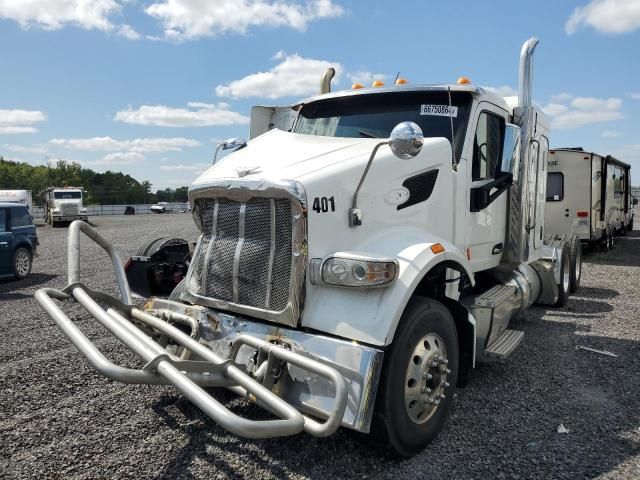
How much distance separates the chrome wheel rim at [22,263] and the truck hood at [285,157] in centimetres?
977

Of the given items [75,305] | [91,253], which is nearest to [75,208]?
[91,253]

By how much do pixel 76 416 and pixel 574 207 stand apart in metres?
13.4

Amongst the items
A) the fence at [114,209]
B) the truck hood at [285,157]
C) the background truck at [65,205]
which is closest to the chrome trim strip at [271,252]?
the truck hood at [285,157]

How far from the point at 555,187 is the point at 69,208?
30605 mm

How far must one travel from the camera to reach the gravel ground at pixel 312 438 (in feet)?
10.9

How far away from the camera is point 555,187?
14195 mm

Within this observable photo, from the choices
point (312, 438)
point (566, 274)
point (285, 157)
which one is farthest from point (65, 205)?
point (312, 438)

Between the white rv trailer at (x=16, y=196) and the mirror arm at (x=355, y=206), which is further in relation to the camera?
the white rv trailer at (x=16, y=196)

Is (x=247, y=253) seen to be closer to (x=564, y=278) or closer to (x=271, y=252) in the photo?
(x=271, y=252)

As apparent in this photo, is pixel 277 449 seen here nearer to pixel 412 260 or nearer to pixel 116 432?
pixel 116 432

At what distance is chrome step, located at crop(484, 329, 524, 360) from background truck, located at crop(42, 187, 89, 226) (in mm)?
34142

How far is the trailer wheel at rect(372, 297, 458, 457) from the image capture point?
10.3ft

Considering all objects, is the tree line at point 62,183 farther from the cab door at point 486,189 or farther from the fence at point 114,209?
the cab door at point 486,189

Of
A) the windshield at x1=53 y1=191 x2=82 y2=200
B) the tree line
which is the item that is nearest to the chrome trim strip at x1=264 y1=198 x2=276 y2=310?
the windshield at x1=53 y1=191 x2=82 y2=200
